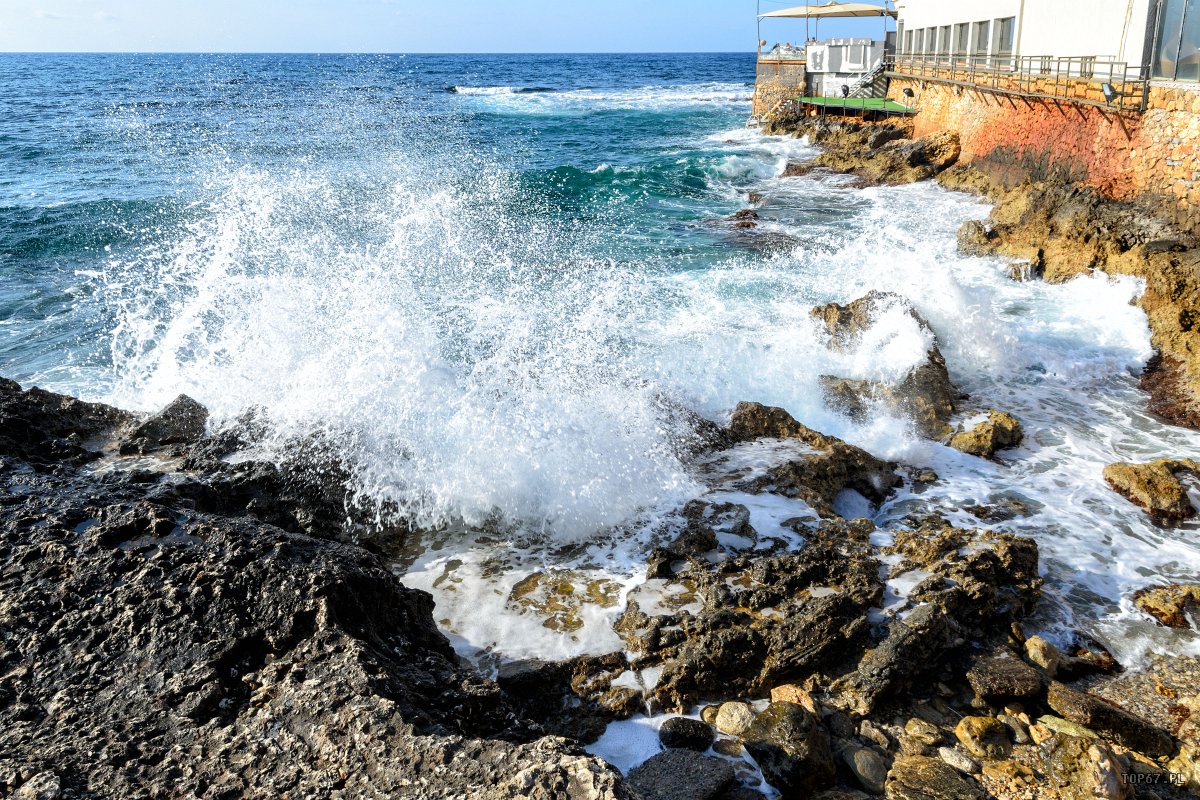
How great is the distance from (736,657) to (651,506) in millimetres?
1554

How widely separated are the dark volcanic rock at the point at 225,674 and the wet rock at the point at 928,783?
162 cm

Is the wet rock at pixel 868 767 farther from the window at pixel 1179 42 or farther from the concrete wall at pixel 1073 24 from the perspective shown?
the concrete wall at pixel 1073 24

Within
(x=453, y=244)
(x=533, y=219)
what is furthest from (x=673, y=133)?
(x=453, y=244)

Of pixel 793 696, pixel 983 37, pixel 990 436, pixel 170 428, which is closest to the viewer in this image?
pixel 793 696

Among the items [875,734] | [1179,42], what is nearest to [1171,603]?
[875,734]

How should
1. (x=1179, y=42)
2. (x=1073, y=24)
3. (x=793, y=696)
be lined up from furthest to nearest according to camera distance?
(x=1073, y=24)
(x=1179, y=42)
(x=793, y=696)

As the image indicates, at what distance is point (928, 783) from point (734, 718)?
844mm

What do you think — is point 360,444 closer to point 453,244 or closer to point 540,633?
point 540,633

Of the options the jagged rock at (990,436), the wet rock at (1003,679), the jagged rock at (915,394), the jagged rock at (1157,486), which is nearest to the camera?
the wet rock at (1003,679)

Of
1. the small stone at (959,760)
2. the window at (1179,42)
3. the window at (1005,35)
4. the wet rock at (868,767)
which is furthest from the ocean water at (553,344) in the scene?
the window at (1005,35)

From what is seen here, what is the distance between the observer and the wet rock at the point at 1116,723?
365 centimetres

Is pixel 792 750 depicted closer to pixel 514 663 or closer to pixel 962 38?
pixel 514 663

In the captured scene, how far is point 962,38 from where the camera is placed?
75.2 ft

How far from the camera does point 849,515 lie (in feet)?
18.4
